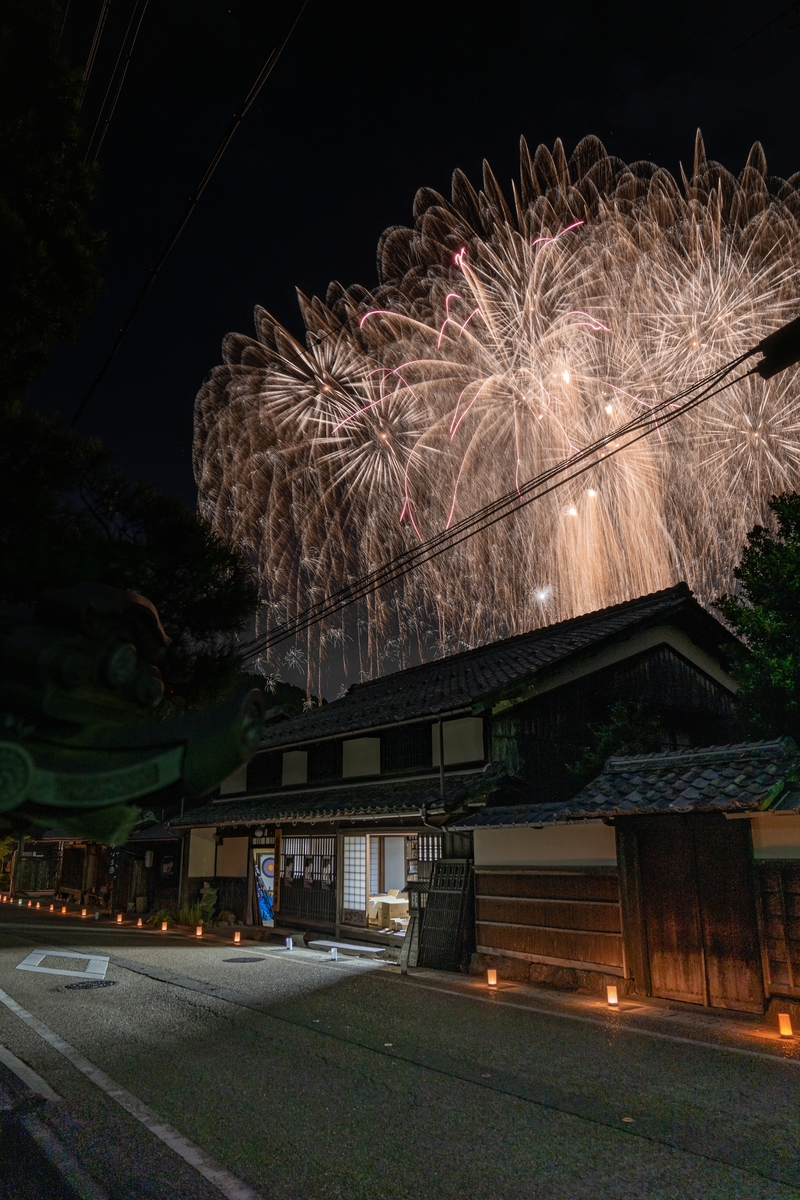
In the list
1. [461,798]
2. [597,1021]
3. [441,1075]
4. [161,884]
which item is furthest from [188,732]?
[161,884]

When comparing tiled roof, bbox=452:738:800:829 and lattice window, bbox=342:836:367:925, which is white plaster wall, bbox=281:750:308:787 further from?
tiled roof, bbox=452:738:800:829

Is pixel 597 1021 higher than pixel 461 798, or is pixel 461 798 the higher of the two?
pixel 461 798

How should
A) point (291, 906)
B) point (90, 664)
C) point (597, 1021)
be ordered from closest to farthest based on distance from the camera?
point (90, 664) < point (597, 1021) < point (291, 906)

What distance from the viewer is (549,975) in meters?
13.7

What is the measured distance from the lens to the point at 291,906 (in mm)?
23094

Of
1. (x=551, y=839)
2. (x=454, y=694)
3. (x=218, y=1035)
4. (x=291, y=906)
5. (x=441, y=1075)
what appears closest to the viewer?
(x=441, y=1075)

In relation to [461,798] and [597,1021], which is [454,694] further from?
[597,1021]

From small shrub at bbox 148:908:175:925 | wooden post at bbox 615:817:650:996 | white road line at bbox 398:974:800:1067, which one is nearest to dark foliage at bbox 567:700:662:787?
wooden post at bbox 615:817:650:996

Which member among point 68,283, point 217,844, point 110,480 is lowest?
point 217,844

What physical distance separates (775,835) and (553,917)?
4.64 m

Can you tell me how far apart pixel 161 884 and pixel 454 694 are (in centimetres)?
1818

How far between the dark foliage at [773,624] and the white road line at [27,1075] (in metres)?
13.2

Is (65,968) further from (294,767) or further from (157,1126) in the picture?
(157,1126)

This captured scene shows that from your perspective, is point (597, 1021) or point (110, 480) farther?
point (597, 1021)
